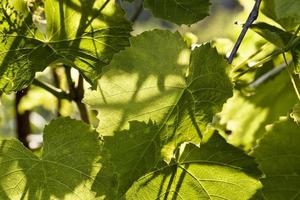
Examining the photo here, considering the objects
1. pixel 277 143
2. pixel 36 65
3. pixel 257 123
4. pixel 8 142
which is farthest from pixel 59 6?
pixel 257 123

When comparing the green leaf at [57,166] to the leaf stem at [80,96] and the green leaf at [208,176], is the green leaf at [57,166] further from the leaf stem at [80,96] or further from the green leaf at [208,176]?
the leaf stem at [80,96]

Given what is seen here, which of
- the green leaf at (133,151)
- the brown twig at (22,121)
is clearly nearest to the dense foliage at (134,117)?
the green leaf at (133,151)

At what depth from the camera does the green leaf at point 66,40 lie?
852mm

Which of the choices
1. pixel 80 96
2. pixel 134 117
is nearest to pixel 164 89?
pixel 134 117

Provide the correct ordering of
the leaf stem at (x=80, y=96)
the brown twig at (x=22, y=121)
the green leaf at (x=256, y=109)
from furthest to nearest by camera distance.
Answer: the brown twig at (x=22, y=121)
the green leaf at (x=256, y=109)
the leaf stem at (x=80, y=96)

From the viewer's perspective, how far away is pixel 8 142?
33.9 inches

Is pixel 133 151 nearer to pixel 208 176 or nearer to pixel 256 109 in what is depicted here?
pixel 208 176

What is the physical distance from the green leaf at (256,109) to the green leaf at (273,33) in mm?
469

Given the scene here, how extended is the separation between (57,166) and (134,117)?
0.14 meters

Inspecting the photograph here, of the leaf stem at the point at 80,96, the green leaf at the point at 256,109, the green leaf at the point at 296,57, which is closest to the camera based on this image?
the green leaf at the point at 296,57

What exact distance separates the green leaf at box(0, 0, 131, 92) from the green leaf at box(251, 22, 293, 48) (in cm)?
18

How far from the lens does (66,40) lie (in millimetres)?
883

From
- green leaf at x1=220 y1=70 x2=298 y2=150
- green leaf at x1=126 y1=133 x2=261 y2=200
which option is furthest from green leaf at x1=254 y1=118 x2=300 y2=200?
green leaf at x1=220 y1=70 x2=298 y2=150

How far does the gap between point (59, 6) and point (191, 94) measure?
0.22 meters
